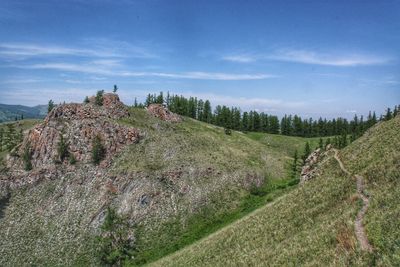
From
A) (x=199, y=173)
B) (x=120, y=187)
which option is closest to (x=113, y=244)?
(x=120, y=187)

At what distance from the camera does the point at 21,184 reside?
106812 millimetres

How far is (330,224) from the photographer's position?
46.4 m

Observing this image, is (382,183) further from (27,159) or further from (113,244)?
(27,159)

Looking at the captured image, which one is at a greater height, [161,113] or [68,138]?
[161,113]

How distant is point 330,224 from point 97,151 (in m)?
76.8

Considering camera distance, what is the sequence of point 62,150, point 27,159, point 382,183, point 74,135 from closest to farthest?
point 382,183
point 62,150
point 27,159
point 74,135

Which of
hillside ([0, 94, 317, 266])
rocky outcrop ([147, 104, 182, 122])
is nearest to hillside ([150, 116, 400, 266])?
hillside ([0, 94, 317, 266])

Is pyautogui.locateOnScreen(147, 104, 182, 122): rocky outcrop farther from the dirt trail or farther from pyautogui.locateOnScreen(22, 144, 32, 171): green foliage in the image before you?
the dirt trail

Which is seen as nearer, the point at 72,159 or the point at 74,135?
the point at 72,159

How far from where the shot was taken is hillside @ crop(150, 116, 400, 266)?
36.2 metres

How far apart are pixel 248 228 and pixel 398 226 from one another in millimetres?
32813

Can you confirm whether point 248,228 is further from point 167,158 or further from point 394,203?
point 167,158

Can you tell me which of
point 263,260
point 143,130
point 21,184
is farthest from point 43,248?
point 263,260

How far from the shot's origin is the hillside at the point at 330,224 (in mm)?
36188
